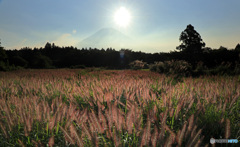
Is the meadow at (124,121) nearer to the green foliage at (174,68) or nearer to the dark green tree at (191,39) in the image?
the green foliage at (174,68)

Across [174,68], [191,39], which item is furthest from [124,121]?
[191,39]

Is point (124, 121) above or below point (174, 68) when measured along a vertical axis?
below

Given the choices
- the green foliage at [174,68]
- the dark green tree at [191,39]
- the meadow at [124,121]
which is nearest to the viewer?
the meadow at [124,121]

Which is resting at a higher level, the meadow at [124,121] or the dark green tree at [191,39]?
the dark green tree at [191,39]

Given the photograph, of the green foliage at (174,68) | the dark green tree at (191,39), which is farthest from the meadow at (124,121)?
the dark green tree at (191,39)

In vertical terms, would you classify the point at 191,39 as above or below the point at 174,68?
above

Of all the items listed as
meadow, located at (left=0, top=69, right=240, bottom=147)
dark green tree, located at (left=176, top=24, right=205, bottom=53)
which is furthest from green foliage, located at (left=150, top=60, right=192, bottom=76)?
dark green tree, located at (left=176, top=24, right=205, bottom=53)

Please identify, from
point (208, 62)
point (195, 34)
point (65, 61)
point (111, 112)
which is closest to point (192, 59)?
point (208, 62)

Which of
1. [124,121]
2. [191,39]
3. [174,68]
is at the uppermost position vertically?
[191,39]

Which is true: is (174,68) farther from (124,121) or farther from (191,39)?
(191,39)

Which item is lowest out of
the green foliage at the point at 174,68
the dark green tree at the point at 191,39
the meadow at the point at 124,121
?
the meadow at the point at 124,121

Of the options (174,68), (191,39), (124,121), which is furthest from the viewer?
(191,39)

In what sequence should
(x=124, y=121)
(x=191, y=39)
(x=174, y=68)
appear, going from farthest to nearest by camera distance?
1. (x=191, y=39)
2. (x=174, y=68)
3. (x=124, y=121)

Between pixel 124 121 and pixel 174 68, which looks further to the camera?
pixel 174 68
